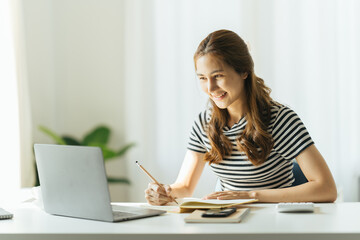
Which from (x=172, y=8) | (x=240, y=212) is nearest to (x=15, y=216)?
(x=240, y=212)

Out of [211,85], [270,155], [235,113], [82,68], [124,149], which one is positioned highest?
[82,68]

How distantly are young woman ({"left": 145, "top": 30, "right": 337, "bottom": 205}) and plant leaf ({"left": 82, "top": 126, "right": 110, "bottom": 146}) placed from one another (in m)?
1.93

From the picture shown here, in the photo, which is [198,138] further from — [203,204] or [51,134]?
[51,134]

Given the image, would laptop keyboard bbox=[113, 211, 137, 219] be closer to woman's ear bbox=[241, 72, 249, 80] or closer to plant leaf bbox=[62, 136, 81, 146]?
woman's ear bbox=[241, 72, 249, 80]

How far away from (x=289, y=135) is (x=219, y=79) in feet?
1.18

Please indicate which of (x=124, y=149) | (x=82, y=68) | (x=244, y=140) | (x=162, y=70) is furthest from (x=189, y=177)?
(x=82, y=68)

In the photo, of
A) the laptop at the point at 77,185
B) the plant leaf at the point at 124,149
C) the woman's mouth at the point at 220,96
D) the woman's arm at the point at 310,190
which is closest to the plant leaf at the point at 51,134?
the plant leaf at the point at 124,149

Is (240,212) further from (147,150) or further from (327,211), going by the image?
(147,150)

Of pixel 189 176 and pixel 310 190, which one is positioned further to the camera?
pixel 189 176

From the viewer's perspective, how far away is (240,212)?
62.1 inches

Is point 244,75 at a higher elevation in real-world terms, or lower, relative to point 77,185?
higher

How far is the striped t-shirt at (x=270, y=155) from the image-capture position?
2057 mm

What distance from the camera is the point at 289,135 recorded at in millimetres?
2057

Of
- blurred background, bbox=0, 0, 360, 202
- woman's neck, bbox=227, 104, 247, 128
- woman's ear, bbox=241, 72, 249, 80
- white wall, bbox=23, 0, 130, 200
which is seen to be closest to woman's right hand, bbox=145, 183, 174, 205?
woman's neck, bbox=227, 104, 247, 128
